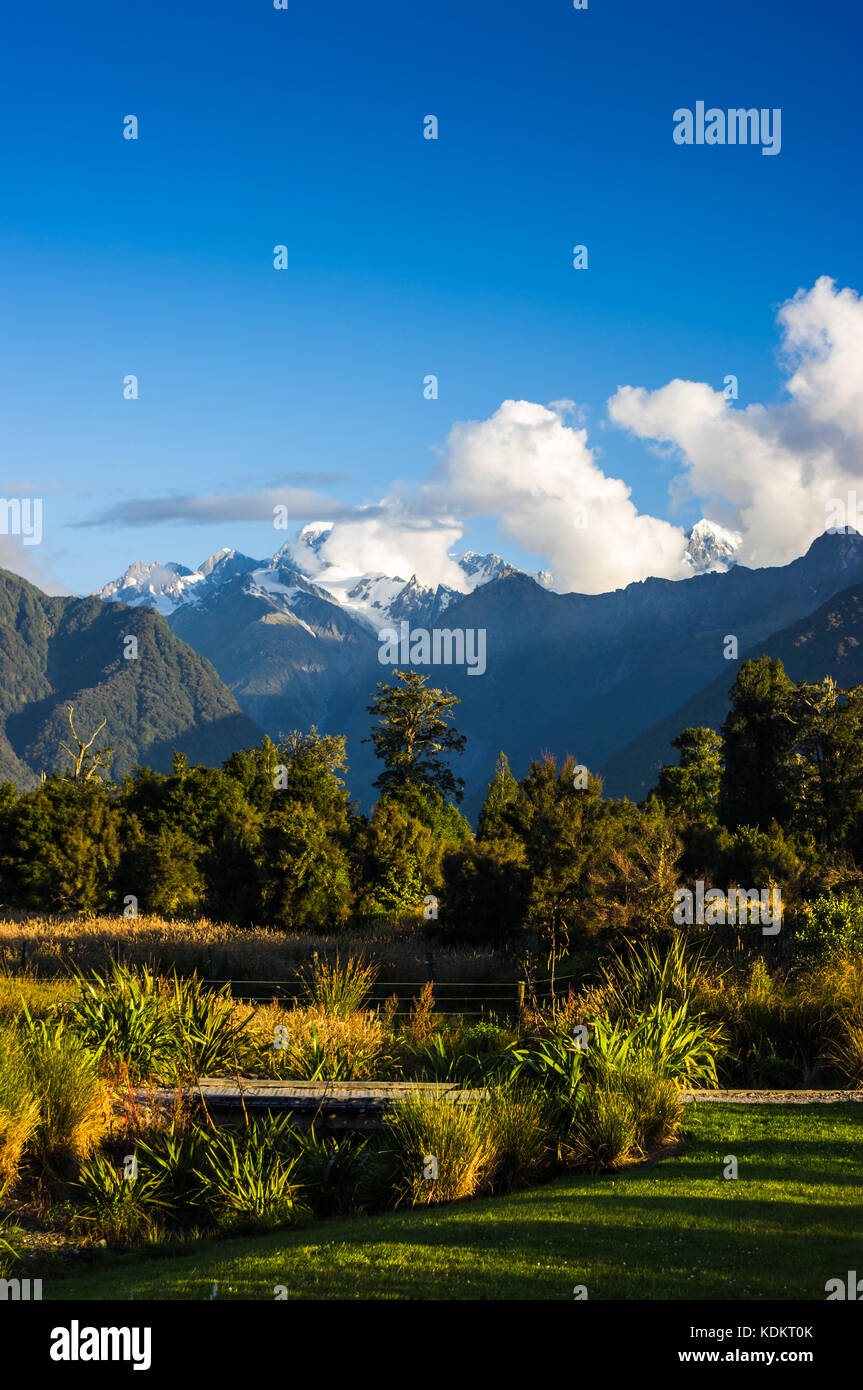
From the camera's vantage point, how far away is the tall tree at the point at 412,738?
60.1 m

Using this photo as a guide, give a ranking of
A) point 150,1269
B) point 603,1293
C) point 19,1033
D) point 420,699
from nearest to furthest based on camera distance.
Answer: point 603,1293 < point 150,1269 < point 19,1033 < point 420,699

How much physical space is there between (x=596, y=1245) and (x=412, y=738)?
54487mm

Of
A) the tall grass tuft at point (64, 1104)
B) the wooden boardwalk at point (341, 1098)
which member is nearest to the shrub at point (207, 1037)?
the wooden boardwalk at point (341, 1098)

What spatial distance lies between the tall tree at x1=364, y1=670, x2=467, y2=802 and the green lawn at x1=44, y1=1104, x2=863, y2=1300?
5132 centimetres

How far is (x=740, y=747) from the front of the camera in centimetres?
5066

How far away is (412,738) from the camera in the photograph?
200 feet

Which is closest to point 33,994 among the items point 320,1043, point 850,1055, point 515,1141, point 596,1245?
point 320,1043

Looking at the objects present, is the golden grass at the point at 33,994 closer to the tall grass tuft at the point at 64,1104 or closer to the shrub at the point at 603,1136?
the tall grass tuft at the point at 64,1104

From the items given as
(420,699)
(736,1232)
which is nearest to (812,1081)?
(736,1232)

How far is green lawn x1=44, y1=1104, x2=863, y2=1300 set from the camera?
588cm

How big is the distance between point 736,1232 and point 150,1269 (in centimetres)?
392

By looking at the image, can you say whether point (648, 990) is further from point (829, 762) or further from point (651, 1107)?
point (829, 762)

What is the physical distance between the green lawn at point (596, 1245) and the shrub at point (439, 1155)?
1.08 feet
